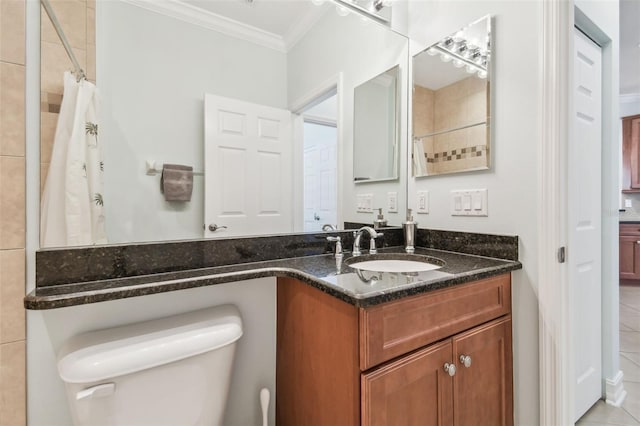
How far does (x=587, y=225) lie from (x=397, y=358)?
1.37 metres

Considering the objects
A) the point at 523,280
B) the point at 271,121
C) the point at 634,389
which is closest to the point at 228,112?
the point at 271,121

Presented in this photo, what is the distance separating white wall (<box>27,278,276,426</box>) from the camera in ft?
2.93

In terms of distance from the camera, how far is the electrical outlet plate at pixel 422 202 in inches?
64.6

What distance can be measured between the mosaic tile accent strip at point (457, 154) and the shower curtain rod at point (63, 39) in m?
1.49

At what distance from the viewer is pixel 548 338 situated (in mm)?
1173

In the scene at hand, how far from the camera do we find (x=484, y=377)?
1.14m

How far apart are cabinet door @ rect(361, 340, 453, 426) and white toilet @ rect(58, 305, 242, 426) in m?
0.45

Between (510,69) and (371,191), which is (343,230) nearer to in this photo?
(371,191)

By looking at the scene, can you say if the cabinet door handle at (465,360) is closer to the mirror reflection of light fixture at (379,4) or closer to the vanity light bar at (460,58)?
the vanity light bar at (460,58)

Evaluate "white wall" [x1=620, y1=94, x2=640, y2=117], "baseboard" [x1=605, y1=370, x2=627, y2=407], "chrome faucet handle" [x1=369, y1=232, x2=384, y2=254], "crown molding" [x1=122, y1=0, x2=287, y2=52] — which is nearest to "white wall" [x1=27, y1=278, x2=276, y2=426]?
"chrome faucet handle" [x1=369, y1=232, x2=384, y2=254]

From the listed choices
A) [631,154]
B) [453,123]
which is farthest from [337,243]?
[631,154]

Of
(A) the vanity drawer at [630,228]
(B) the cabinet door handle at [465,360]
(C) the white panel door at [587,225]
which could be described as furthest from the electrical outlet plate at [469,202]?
(A) the vanity drawer at [630,228]

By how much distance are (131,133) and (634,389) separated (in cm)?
294

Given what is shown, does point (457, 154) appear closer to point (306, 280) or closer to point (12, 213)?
point (306, 280)
